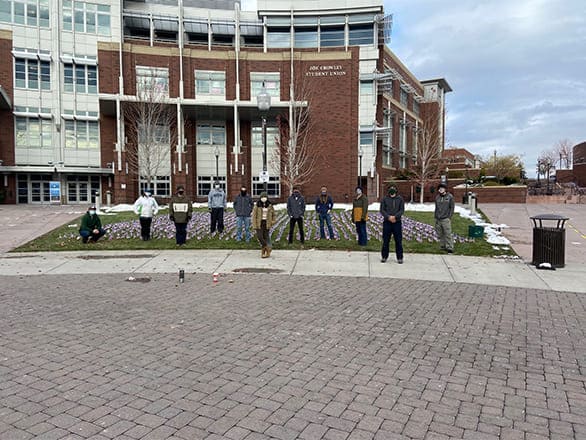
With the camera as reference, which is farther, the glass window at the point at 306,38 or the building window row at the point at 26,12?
the glass window at the point at 306,38

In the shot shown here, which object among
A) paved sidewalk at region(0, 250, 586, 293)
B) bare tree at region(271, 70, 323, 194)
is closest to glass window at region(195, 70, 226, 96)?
bare tree at region(271, 70, 323, 194)

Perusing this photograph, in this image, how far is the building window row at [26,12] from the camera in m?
36.5

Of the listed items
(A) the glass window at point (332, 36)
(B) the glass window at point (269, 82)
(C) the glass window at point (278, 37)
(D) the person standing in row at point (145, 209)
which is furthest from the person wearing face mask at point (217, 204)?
(A) the glass window at point (332, 36)

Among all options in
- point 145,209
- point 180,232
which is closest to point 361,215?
point 180,232

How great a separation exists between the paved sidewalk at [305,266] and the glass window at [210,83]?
30.5m

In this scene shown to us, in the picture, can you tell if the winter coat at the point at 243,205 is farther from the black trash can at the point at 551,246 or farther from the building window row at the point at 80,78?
the building window row at the point at 80,78

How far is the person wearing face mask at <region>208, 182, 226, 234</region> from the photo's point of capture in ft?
48.7

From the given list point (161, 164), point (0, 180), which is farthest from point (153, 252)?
point (0, 180)

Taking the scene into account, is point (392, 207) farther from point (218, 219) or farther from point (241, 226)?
point (218, 219)

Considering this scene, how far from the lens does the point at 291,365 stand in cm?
454

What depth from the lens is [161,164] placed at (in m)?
39.7

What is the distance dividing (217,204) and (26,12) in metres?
33.6

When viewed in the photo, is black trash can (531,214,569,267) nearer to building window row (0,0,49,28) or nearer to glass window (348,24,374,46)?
glass window (348,24,374,46)

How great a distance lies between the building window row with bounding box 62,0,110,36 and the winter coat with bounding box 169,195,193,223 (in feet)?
107
